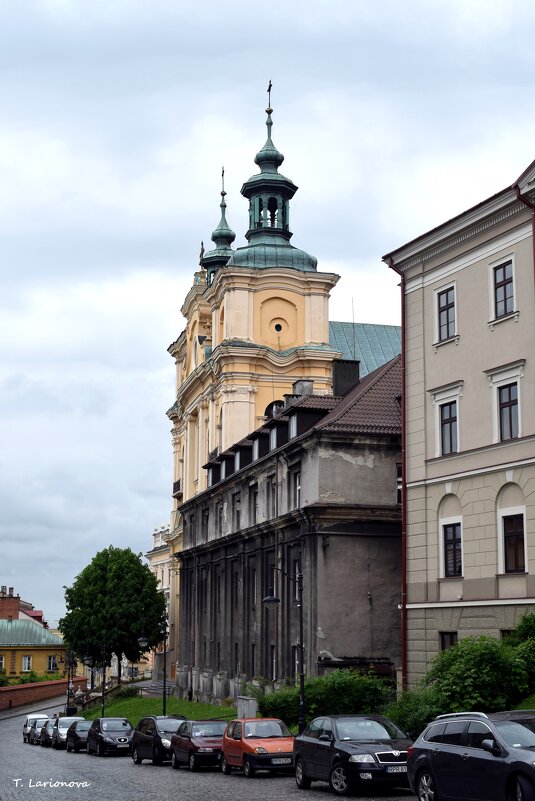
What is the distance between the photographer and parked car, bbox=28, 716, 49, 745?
55.2 meters

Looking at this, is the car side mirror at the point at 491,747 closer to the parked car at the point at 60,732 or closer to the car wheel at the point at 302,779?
the car wheel at the point at 302,779

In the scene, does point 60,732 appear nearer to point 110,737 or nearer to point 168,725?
point 110,737

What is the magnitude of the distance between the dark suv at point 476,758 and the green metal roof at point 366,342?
65867 millimetres

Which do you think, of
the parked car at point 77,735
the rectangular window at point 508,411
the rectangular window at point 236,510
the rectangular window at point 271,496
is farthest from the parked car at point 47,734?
the rectangular window at point 508,411

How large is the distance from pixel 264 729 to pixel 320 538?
44.7 ft

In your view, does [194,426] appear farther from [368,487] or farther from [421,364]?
[421,364]

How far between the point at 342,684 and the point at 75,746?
13.9 meters

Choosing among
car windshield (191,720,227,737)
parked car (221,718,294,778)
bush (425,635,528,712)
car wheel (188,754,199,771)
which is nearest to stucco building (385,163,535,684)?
bush (425,635,528,712)

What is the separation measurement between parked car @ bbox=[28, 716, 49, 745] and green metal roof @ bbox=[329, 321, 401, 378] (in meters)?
37.6

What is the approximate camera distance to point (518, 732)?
18141mm

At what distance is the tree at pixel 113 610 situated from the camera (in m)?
81.4

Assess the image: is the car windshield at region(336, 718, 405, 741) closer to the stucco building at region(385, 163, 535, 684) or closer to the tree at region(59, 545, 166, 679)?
the stucco building at region(385, 163, 535, 684)

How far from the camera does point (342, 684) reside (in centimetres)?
3672

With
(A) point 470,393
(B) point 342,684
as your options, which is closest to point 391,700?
(B) point 342,684
